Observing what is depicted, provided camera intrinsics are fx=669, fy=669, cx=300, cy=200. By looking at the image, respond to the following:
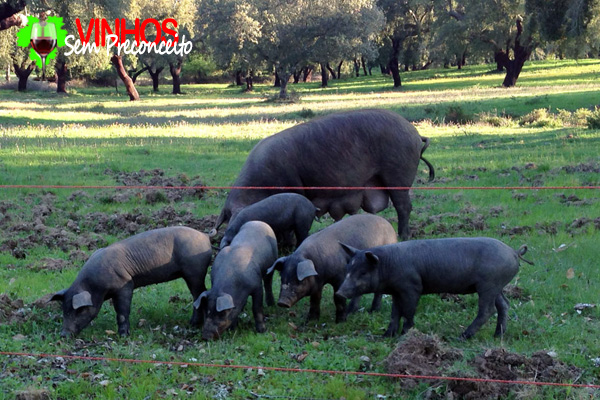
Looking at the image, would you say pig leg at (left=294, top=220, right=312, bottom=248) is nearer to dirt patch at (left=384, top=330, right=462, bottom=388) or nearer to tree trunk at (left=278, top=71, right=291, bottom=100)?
dirt patch at (left=384, top=330, right=462, bottom=388)

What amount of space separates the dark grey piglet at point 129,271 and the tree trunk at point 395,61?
1920 inches

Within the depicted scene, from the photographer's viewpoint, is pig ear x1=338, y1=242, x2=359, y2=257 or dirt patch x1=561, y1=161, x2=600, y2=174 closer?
pig ear x1=338, y1=242, x2=359, y2=257

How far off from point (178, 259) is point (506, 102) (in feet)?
81.9

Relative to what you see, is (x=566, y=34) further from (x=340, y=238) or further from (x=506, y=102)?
(x=340, y=238)

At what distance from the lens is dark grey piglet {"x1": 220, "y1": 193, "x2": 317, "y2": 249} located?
832 cm

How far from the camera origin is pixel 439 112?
26578 millimetres

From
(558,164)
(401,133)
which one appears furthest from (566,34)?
(401,133)

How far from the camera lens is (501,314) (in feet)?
21.2

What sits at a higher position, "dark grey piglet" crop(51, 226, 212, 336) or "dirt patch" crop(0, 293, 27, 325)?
"dark grey piglet" crop(51, 226, 212, 336)

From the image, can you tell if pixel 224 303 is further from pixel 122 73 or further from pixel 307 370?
pixel 122 73

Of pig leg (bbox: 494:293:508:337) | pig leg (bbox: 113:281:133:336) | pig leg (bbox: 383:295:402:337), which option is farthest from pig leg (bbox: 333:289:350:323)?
pig leg (bbox: 113:281:133:336)

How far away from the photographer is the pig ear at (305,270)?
658 cm

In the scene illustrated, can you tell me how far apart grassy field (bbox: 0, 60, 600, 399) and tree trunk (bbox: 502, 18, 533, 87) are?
25661 mm

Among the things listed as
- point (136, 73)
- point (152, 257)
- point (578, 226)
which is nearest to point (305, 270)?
point (152, 257)
